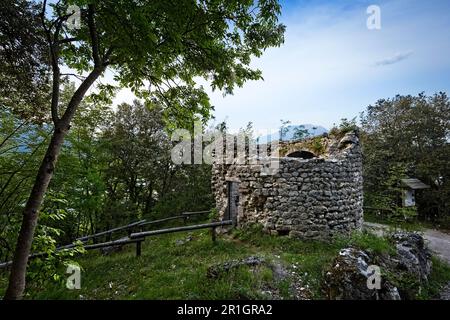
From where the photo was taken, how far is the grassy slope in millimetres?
4578

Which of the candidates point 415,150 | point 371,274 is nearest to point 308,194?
point 371,274

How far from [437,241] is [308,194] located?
25.5ft

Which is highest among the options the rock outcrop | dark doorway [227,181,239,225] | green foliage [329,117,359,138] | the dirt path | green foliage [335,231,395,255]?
green foliage [329,117,359,138]

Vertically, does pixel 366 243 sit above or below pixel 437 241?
above

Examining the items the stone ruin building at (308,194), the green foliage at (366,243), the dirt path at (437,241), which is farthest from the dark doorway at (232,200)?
the dirt path at (437,241)

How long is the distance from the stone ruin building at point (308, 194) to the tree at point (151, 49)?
382cm

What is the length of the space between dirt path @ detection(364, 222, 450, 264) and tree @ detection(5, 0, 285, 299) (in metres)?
7.95

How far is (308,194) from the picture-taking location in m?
7.29

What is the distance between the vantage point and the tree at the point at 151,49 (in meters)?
2.96

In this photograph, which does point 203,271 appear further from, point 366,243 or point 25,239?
point 366,243

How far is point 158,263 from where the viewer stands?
620cm

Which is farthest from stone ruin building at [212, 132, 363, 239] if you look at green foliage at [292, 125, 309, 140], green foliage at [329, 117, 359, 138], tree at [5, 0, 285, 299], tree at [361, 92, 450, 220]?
tree at [361, 92, 450, 220]

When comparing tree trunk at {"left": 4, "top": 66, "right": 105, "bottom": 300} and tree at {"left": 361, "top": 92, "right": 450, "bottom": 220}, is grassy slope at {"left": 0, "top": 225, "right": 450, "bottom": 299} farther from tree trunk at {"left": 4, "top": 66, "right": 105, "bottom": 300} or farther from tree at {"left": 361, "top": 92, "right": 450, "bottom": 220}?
tree at {"left": 361, "top": 92, "right": 450, "bottom": 220}
